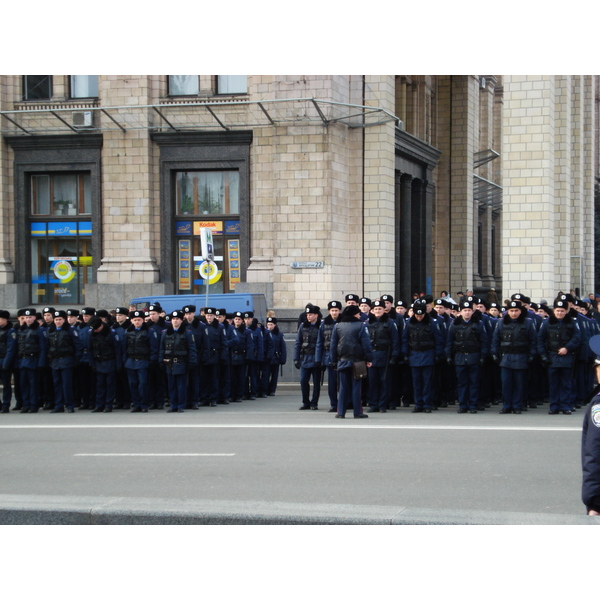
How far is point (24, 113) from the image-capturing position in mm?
29078

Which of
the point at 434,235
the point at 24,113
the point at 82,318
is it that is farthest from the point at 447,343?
the point at 434,235

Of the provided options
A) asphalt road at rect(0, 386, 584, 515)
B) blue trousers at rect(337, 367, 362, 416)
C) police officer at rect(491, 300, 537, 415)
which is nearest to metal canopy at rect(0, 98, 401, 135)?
police officer at rect(491, 300, 537, 415)

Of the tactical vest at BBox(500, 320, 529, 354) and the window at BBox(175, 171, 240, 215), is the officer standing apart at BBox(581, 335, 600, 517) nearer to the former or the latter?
the tactical vest at BBox(500, 320, 529, 354)

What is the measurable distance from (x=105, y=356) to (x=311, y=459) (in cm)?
777

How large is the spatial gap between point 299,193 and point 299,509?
21085mm

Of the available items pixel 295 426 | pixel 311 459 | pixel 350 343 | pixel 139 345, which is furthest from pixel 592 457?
pixel 139 345

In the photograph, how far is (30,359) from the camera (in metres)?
17.8

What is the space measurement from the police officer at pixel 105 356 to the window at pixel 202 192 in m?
11.8

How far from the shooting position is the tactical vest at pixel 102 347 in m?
17.5

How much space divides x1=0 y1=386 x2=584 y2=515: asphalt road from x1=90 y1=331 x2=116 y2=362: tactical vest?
1.78 m

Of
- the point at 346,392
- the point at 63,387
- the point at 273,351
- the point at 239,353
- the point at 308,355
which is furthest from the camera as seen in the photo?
the point at 273,351

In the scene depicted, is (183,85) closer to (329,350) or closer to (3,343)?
(3,343)

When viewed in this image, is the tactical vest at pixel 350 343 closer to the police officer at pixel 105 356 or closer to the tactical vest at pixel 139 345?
the tactical vest at pixel 139 345

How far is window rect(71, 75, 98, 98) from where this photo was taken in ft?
95.5
